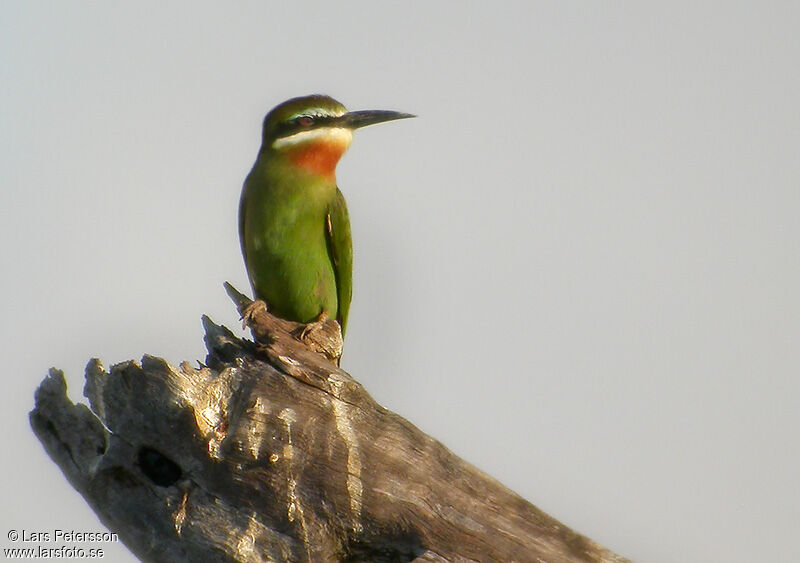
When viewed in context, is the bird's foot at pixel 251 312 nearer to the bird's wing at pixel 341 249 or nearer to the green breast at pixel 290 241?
the green breast at pixel 290 241

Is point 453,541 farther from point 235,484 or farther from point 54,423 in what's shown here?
point 54,423

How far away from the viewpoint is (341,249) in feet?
22.7

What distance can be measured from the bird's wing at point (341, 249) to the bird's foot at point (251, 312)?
65cm

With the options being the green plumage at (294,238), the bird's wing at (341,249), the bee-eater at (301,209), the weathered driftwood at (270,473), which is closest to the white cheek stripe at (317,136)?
the bee-eater at (301,209)

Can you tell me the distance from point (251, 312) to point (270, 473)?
1445 millimetres

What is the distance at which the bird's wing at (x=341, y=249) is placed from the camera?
6832mm

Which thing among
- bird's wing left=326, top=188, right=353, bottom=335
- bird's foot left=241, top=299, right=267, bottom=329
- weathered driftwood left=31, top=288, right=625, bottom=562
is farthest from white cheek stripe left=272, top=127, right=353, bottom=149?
weathered driftwood left=31, top=288, right=625, bottom=562

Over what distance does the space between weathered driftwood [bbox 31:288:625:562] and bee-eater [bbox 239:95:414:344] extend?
6.34 feet

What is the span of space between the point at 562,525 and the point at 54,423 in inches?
94.0

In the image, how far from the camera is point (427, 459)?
4.78 m

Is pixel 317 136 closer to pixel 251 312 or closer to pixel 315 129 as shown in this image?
pixel 315 129

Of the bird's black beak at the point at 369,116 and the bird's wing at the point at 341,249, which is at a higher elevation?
the bird's black beak at the point at 369,116

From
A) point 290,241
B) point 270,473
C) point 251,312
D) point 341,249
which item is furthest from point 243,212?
point 270,473

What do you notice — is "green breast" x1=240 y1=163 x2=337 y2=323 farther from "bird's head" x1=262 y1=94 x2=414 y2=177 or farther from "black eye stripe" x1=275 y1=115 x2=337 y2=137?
"black eye stripe" x1=275 y1=115 x2=337 y2=137
